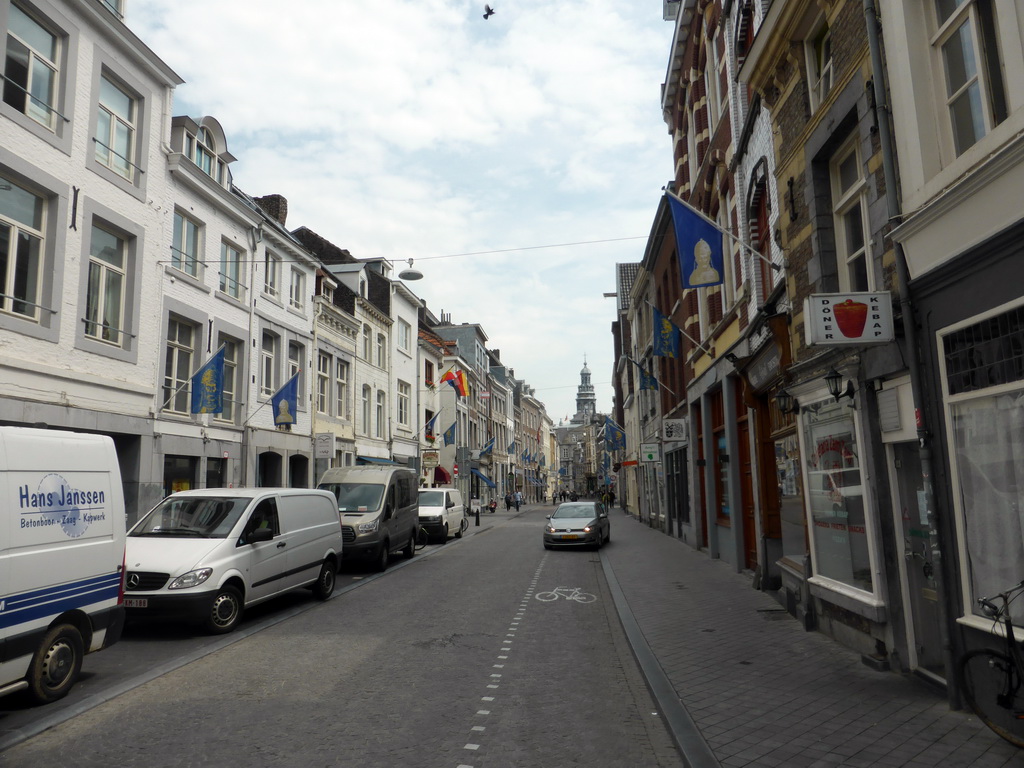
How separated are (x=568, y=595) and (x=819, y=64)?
8887 millimetres

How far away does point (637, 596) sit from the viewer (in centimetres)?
1213

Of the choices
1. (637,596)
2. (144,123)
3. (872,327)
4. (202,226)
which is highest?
(144,123)

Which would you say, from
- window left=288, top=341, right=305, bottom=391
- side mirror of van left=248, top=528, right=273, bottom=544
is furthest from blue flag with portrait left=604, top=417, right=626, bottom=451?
side mirror of van left=248, top=528, right=273, bottom=544

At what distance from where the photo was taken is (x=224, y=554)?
9.52 meters

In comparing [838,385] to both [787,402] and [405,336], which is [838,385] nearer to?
[787,402]

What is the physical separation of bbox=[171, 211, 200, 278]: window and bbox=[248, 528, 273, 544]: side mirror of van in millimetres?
9669

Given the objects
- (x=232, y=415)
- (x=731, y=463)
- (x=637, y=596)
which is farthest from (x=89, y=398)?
(x=731, y=463)

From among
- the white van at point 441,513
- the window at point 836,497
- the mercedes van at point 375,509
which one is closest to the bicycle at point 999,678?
the window at point 836,497

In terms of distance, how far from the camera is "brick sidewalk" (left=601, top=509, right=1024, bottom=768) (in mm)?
4879

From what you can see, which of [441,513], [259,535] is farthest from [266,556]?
[441,513]

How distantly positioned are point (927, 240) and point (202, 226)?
57.1 ft

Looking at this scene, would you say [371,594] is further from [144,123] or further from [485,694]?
[144,123]

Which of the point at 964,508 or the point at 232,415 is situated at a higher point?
the point at 232,415

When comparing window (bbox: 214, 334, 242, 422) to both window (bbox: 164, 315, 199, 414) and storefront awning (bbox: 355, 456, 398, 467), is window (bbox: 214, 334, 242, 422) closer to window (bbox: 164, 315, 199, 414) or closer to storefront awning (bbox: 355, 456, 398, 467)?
window (bbox: 164, 315, 199, 414)
